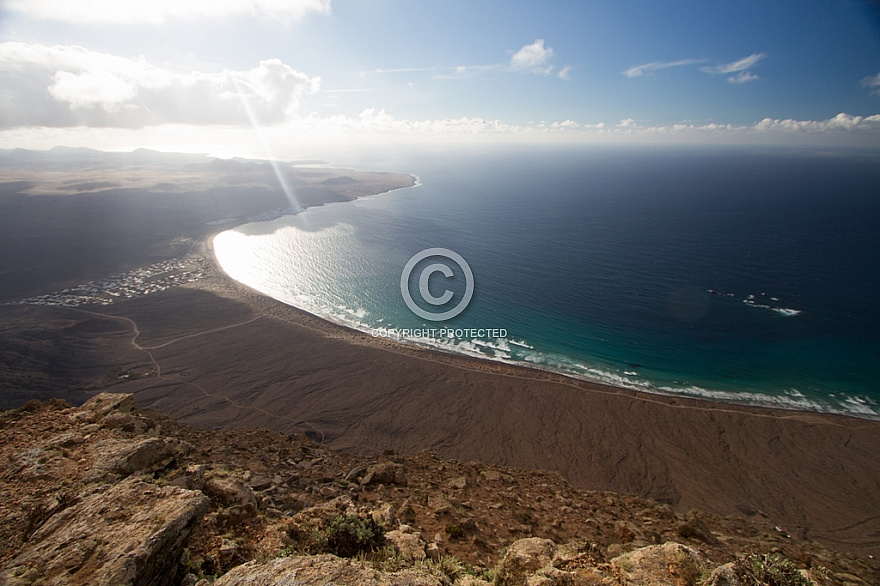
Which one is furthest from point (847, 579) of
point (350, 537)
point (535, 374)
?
point (535, 374)

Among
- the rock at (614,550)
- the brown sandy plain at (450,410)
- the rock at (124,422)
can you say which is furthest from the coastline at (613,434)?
the rock at (124,422)

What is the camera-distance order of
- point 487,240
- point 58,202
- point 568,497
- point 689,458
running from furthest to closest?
point 58,202
point 487,240
point 689,458
point 568,497

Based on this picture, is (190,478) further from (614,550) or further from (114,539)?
(614,550)

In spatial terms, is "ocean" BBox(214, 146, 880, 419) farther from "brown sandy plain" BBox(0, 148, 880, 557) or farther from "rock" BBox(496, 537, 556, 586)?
"rock" BBox(496, 537, 556, 586)

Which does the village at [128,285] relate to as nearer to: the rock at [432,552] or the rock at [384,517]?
the rock at [384,517]

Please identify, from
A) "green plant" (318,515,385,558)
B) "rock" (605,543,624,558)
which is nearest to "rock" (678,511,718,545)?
"rock" (605,543,624,558)

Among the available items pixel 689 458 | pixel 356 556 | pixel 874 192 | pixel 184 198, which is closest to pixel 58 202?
pixel 184 198

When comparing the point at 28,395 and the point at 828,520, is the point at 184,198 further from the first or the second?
the point at 828,520
